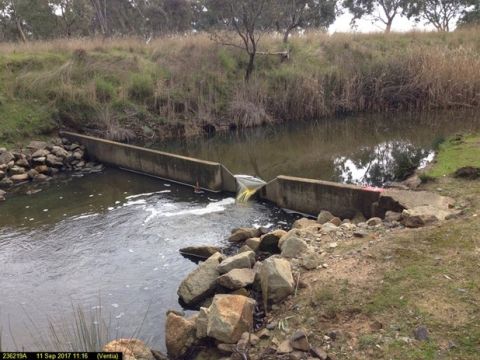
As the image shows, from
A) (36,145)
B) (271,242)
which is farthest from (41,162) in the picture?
(271,242)

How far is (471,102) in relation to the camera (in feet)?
57.7

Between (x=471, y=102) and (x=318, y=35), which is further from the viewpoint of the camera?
(x=318, y=35)

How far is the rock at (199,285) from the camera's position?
5.82 meters

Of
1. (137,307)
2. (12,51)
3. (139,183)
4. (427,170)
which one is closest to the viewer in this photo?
(137,307)

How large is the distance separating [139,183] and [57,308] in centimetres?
636

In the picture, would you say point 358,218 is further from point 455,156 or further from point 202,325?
point 202,325

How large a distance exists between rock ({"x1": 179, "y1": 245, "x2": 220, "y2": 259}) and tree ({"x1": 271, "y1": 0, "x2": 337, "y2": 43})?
17474mm

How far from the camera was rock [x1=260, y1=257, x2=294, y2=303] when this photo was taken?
16.4 feet

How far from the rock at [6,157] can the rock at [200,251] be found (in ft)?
27.5

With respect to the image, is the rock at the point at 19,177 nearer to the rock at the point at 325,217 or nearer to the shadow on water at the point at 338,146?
the shadow on water at the point at 338,146

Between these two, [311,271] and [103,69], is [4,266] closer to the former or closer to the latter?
[311,271]

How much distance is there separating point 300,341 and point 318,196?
196 inches

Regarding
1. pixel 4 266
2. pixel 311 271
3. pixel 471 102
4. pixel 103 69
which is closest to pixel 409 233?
pixel 311 271

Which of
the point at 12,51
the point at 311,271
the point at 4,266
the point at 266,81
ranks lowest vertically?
the point at 4,266
